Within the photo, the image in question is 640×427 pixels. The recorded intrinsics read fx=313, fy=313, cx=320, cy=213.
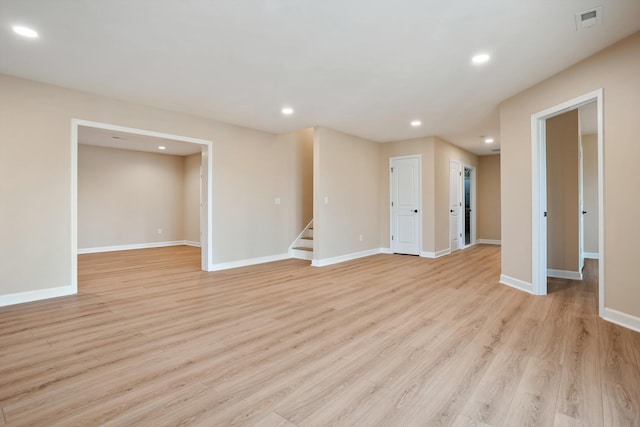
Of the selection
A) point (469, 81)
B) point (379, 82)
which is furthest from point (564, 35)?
point (379, 82)

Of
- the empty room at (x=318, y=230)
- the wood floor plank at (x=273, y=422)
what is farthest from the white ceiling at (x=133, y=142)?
the wood floor plank at (x=273, y=422)

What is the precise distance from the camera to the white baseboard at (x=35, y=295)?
133 inches

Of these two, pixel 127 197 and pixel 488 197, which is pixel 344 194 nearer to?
pixel 488 197

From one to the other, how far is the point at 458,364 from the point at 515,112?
338 cm

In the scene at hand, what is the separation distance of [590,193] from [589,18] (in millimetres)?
5334

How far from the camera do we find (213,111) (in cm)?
464

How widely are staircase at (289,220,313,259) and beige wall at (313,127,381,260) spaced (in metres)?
0.74

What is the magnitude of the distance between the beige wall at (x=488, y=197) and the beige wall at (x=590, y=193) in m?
2.19

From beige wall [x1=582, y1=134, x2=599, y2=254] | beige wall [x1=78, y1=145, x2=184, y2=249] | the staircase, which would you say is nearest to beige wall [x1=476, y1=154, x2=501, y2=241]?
beige wall [x1=582, y1=134, x2=599, y2=254]

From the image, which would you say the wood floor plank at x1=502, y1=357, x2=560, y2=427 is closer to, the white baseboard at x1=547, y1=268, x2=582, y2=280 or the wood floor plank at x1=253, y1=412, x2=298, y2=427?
the wood floor plank at x1=253, y1=412, x2=298, y2=427

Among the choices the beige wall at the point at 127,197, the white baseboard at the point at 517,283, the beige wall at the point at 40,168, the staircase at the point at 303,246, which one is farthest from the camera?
the beige wall at the point at 127,197

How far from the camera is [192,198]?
8570 mm

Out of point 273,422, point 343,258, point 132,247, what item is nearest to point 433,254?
point 343,258

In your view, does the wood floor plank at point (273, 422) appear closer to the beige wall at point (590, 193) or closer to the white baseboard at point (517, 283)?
the white baseboard at point (517, 283)
